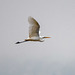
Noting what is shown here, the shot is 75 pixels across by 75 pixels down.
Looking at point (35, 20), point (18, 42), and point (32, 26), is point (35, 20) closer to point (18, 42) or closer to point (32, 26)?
point (32, 26)

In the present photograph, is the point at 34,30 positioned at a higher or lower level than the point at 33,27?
lower

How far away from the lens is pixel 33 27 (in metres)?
53.6

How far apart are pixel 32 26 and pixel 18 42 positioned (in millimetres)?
4567

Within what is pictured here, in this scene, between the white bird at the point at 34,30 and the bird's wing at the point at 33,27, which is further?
the white bird at the point at 34,30

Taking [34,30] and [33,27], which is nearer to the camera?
[33,27]

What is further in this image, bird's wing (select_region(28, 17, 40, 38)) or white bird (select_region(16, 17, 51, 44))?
white bird (select_region(16, 17, 51, 44))

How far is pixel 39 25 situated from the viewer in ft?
177

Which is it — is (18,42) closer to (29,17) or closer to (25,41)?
(25,41)

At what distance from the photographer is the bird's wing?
Result: 52.3 m

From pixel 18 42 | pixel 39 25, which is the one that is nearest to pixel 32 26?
pixel 39 25

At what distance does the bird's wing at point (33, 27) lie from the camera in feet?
172

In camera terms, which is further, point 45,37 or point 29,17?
point 45,37

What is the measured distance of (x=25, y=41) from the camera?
184 feet

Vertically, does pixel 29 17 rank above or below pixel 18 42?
above
